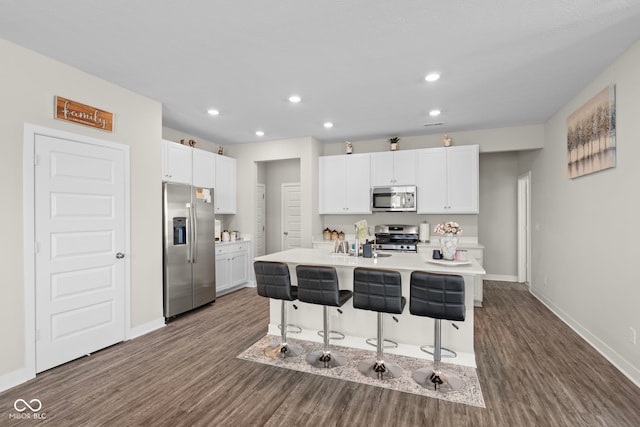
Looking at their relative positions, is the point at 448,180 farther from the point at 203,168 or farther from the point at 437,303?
the point at 203,168

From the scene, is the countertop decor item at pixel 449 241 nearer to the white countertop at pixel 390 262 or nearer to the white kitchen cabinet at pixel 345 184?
the white countertop at pixel 390 262

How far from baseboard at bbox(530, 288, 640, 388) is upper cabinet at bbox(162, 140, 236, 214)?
5.26m

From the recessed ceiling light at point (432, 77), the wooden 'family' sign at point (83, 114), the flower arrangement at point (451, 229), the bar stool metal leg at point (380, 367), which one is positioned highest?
the recessed ceiling light at point (432, 77)

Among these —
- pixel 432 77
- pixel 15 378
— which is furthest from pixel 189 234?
pixel 432 77

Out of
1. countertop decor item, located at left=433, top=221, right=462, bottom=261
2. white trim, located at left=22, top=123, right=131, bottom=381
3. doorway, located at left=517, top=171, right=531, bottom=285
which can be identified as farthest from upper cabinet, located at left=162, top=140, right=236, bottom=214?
doorway, located at left=517, top=171, right=531, bottom=285

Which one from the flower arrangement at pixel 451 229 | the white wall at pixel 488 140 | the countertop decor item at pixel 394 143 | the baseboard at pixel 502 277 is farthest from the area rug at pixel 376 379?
the baseboard at pixel 502 277

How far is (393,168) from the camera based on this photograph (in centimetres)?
547

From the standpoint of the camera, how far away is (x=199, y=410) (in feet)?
7.32

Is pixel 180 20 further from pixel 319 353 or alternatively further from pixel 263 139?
pixel 263 139

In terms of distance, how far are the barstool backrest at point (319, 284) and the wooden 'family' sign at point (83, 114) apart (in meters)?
2.55

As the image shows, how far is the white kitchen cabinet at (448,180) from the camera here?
5033 millimetres

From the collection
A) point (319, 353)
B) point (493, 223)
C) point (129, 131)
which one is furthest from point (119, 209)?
point (493, 223)

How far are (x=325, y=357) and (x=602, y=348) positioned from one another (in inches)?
108

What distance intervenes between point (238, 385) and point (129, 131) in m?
2.94
